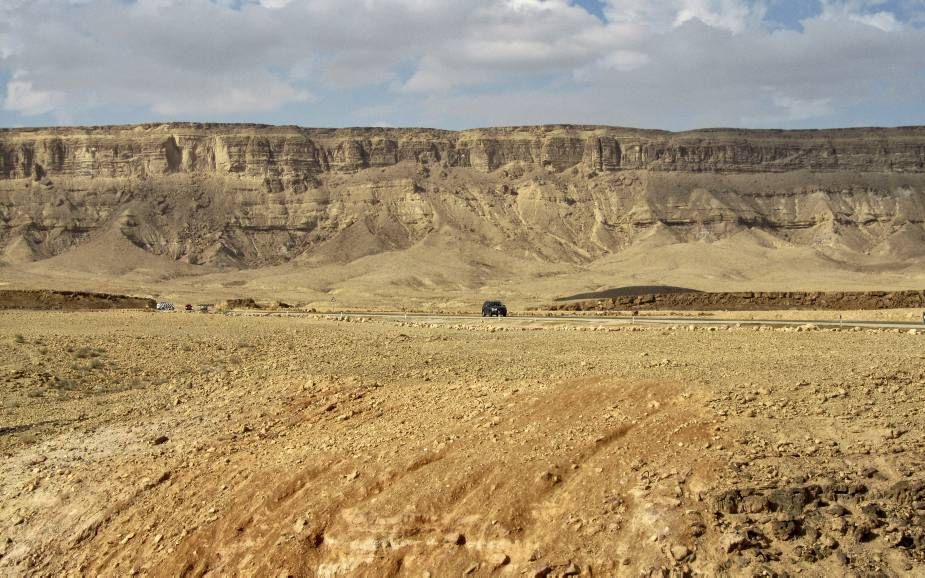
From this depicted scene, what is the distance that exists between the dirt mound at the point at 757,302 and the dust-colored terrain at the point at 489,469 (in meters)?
33.9

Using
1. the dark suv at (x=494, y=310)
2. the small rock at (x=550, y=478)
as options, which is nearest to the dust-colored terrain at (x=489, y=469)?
the small rock at (x=550, y=478)

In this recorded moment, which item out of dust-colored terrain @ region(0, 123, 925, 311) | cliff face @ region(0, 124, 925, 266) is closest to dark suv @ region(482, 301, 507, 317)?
dust-colored terrain @ region(0, 123, 925, 311)

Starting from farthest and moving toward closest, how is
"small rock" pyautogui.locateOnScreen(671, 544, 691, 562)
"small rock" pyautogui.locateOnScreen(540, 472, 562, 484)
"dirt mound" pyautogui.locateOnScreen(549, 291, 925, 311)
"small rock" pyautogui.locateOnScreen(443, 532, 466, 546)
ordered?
"dirt mound" pyautogui.locateOnScreen(549, 291, 925, 311)
"small rock" pyautogui.locateOnScreen(540, 472, 562, 484)
"small rock" pyautogui.locateOnScreen(443, 532, 466, 546)
"small rock" pyautogui.locateOnScreen(671, 544, 691, 562)

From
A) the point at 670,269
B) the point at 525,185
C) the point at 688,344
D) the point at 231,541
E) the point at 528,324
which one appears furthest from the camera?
the point at 525,185

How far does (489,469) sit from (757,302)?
154 feet

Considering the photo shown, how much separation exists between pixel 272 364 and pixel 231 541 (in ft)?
28.9

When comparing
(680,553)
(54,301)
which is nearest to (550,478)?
(680,553)

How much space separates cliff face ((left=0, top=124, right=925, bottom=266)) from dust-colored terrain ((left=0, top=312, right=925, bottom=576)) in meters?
110

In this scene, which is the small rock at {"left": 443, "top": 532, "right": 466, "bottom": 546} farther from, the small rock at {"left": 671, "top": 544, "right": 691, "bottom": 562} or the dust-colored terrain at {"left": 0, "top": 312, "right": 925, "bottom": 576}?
the small rock at {"left": 671, "top": 544, "right": 691, "bottom": 562}

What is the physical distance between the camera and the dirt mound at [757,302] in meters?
50.4

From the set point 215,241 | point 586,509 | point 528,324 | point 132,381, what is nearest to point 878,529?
point 586,509

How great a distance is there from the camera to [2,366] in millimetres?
22141

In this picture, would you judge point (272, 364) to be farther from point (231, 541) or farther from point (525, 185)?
point (525, 185)

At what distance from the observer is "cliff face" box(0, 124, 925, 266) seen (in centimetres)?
13238
